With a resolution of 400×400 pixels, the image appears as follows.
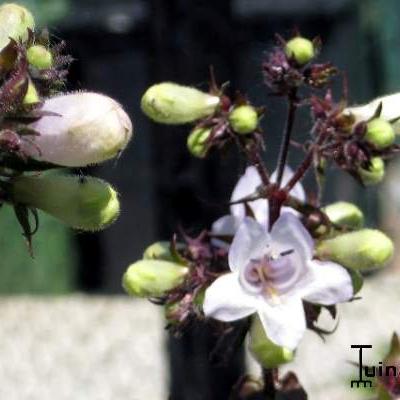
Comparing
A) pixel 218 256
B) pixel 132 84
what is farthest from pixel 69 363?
Result: pixel 218 256

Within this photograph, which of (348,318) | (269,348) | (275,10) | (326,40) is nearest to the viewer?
(269,348)

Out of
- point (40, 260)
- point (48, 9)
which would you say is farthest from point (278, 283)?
point (40, 260)

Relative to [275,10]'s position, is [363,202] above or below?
below

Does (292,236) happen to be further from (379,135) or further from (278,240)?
(379,135)

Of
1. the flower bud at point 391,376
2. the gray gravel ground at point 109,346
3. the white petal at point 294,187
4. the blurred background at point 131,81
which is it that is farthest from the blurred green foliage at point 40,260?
the flower bud at point 391,376

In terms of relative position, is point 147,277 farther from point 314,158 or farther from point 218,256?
point 314,158

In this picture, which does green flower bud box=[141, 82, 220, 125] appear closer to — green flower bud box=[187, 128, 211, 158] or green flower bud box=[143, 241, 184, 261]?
green flower bud box=[187, 128, 211, 158]

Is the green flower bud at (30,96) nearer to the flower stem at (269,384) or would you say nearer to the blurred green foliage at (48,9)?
the flower stem at (269,384)
